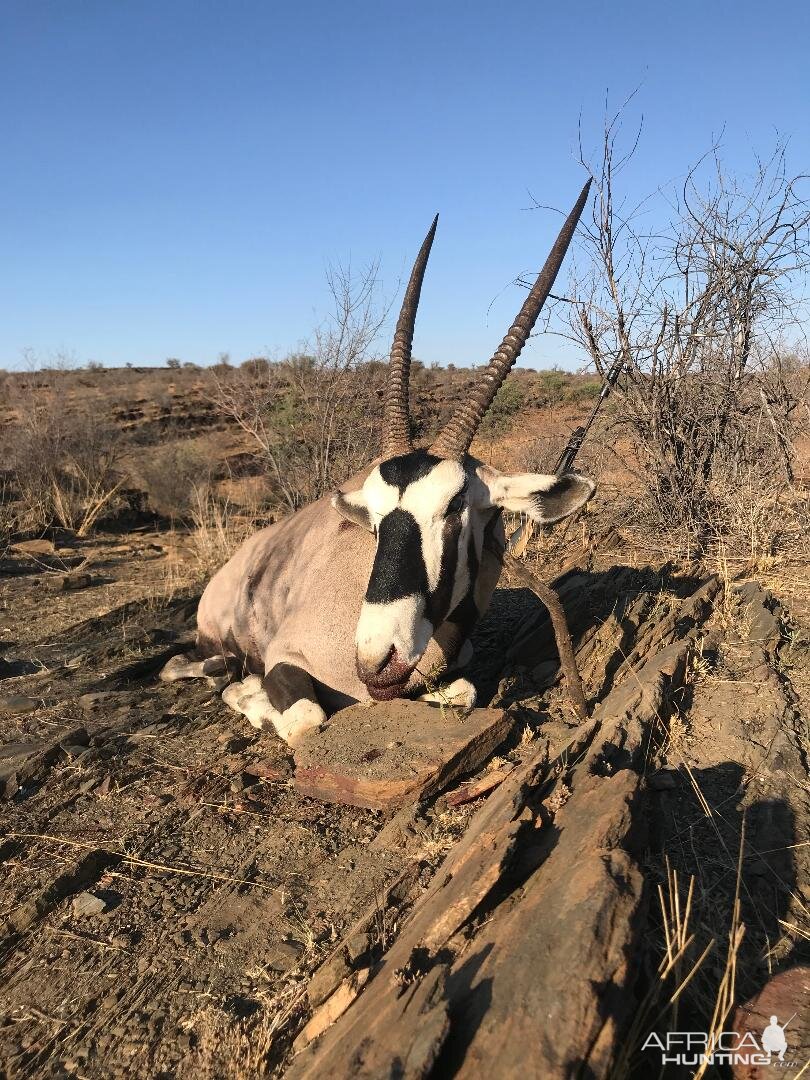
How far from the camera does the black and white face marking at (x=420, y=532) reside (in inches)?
134

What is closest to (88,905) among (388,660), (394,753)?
(394,753)

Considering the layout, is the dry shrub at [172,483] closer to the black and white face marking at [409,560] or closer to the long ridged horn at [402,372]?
the long ridged horn at [402,372]

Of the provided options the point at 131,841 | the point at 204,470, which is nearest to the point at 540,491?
the point at 131,841

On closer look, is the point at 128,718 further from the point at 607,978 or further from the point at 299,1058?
the point at 607,978

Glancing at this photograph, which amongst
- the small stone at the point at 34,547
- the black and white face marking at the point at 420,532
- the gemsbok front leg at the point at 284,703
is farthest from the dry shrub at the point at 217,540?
the black and white face marking at the point at 420,532

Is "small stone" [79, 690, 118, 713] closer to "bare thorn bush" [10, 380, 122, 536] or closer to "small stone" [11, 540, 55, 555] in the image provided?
"small stone" [11, 540, 55, 555]

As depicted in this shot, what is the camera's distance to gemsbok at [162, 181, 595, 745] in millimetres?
3520

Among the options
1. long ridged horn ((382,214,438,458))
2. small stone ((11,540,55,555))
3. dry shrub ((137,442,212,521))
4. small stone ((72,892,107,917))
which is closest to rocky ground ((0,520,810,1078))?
small stone ((72,892,107,917))

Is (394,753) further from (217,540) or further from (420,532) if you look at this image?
(217,540)

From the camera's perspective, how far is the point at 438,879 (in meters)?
2.59

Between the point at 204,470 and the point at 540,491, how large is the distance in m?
11.7

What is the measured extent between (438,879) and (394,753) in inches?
34.3

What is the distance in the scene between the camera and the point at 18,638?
6.64m

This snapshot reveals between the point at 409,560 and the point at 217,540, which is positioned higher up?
the point at 409,560
